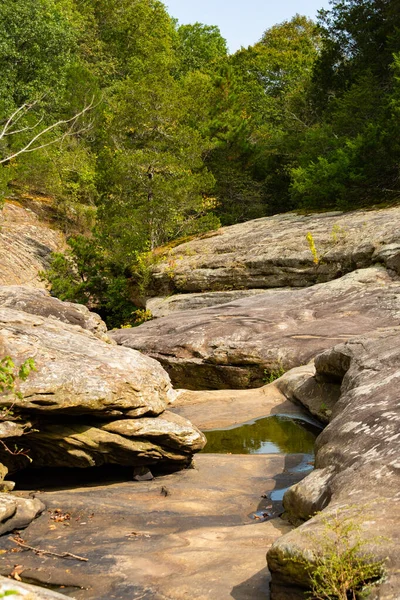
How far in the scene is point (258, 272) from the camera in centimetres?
1784

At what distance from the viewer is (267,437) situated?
980 cm

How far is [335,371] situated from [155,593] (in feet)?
20.7

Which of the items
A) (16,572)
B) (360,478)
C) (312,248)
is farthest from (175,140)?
(16,572)

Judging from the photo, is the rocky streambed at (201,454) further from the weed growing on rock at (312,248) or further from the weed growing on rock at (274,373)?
the weed growing on rock at (312,248)

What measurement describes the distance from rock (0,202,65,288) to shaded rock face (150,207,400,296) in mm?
7598

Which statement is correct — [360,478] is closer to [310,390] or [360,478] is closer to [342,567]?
[342,567]

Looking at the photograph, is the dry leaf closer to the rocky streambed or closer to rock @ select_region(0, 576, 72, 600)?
the rocky streambed

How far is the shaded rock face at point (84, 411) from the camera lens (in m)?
6.84

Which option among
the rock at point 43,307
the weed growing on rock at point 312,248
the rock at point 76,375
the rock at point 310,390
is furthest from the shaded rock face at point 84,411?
the weed growing on rock at point 312,248

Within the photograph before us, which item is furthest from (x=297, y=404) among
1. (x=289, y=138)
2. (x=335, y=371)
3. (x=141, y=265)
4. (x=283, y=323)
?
(x=289, y=138)

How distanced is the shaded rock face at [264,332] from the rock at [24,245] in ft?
39.0

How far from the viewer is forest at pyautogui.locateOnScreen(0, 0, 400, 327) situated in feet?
71.6

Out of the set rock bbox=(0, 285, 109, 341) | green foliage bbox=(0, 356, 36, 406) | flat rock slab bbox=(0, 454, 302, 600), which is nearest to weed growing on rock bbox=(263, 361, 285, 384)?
rock bbox=(0, 285, 109, 341)

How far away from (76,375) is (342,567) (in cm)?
406
